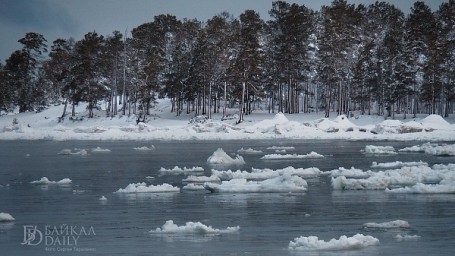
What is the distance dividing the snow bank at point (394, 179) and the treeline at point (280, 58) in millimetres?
45664

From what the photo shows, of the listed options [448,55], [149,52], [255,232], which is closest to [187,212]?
[255,232]

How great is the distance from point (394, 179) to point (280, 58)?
168ft

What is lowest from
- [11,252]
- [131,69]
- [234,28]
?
[11,252]

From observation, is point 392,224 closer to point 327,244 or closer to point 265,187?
point 327,244

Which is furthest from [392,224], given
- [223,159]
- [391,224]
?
[223,159]

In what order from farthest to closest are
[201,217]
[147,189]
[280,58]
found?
[280,58], [147,189], [201,217]

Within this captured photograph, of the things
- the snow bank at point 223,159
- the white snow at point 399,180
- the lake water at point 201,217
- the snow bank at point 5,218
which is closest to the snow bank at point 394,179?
the white snow at point 399,180

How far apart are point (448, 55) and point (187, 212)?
5685 centimetres

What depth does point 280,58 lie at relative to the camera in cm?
7162

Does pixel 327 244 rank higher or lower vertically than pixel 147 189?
lower

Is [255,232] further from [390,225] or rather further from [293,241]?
[390,225]

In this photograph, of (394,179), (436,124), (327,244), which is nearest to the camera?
(327,244)

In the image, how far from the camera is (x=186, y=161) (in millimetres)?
33094

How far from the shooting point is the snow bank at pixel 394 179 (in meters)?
20.6
